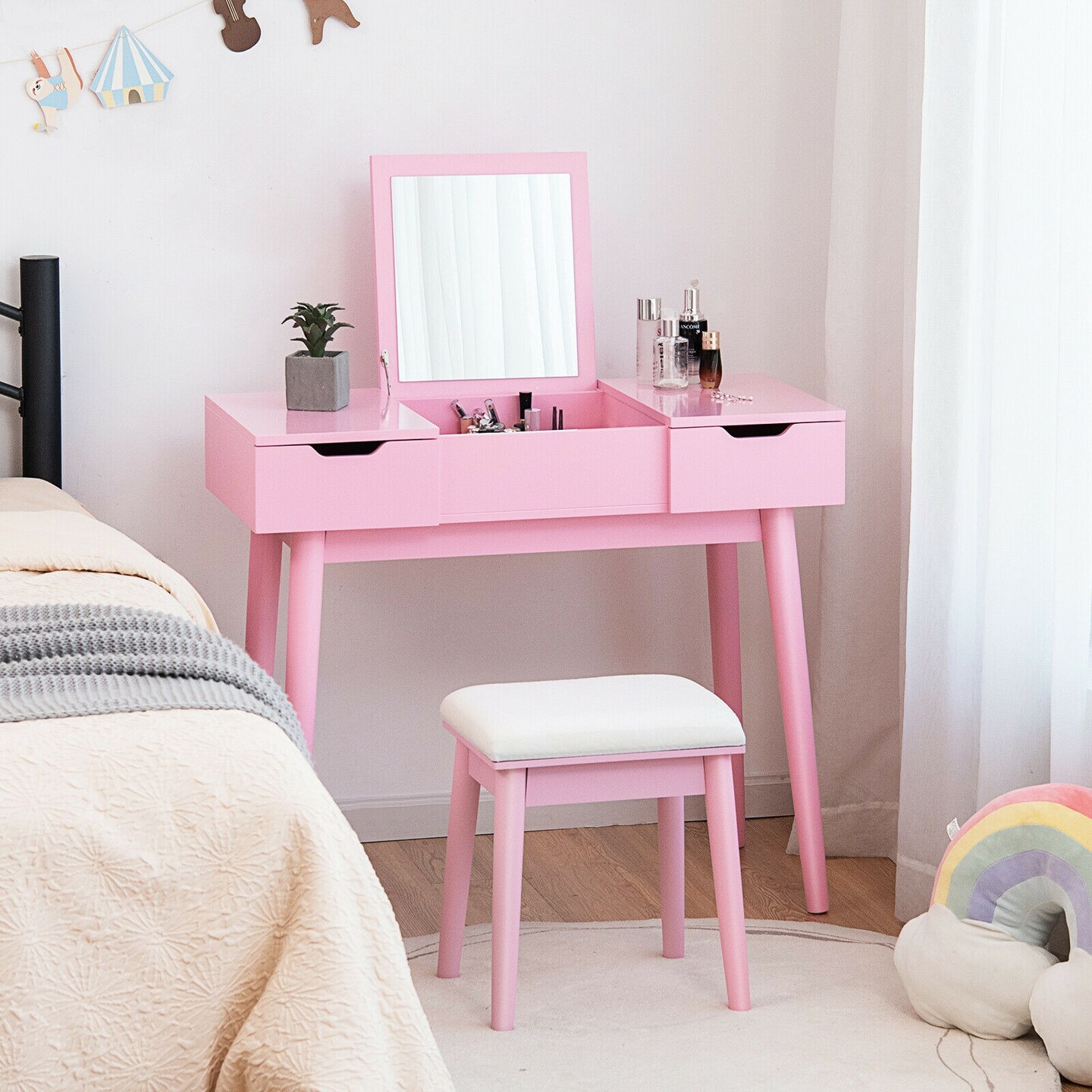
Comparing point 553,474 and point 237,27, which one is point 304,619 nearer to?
point 553,474

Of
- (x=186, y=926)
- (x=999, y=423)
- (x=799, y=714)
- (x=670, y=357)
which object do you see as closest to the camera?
(x=186, y=926)

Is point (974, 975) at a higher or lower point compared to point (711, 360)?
lower

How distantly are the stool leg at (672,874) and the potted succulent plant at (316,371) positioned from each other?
0.77 m

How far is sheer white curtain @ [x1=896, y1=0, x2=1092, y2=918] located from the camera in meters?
2.11

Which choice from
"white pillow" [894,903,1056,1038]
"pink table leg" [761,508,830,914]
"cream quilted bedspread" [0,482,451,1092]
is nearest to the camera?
"cream quilted bedspread" [0,482,451,1092]

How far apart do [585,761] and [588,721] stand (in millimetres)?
50

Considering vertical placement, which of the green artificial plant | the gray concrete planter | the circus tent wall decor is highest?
the circus tent wall decor

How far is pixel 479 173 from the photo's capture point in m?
2.60

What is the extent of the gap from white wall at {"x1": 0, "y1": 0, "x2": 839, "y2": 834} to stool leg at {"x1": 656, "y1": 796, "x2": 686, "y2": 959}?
2.22ft

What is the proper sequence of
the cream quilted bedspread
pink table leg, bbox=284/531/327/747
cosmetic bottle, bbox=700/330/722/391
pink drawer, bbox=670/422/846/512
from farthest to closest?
1. cosmetic bottle, bbox=700/330/722/391
2. pink drawer, bbox=670/422/846/512
3. pink table leg, bbox=284/531/327/747
4. the cream quilted bedspread

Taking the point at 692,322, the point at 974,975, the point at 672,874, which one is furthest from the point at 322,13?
the point at 974,975

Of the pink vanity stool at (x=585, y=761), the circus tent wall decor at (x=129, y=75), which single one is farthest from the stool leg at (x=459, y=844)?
the circus tent wall decor at (x=129, y=75)

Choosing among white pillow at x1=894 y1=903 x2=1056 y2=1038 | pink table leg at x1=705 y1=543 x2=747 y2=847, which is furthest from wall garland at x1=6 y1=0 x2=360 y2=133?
white pillow at x1=894 y1=903 x2=1056 y2=1038

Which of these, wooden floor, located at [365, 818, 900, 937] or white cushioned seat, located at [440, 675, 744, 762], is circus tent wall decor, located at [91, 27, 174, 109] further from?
wooden floor, located at [365, 818, 900, 937]
